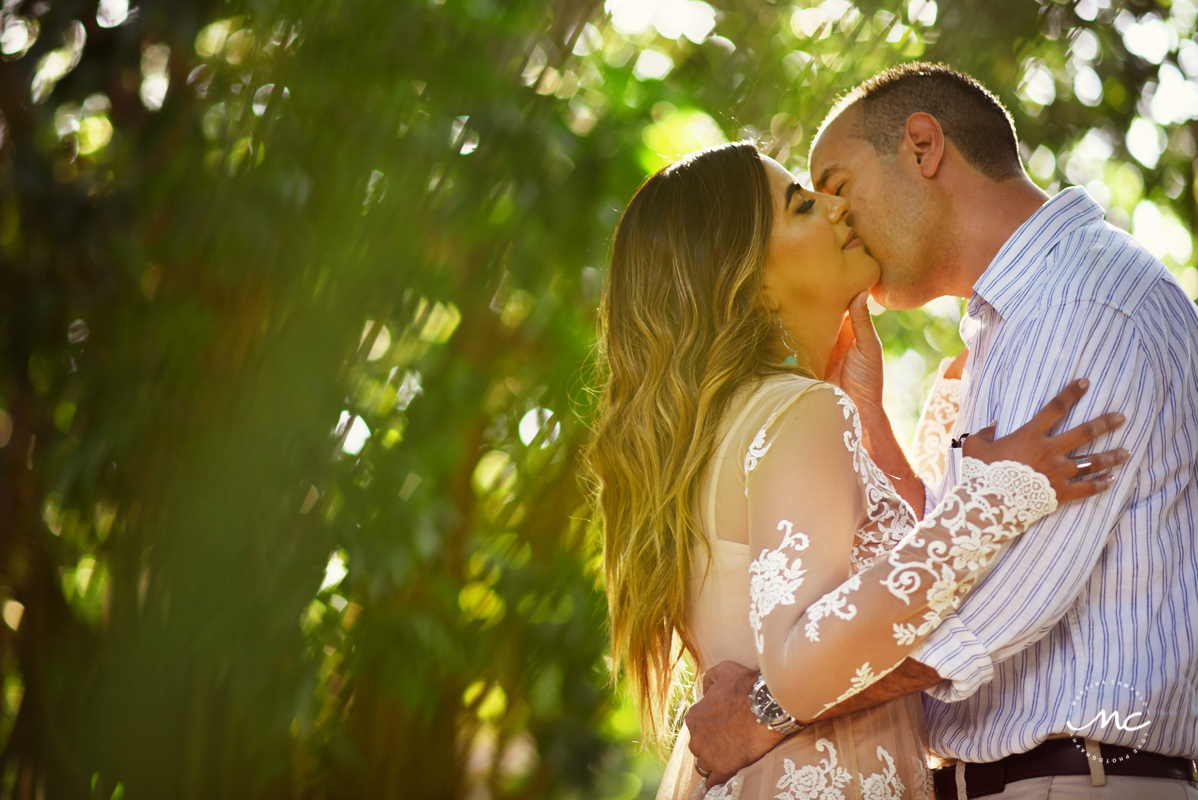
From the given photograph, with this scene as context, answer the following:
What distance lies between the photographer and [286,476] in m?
2.09

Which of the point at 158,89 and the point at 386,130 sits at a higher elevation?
the point at 386,130

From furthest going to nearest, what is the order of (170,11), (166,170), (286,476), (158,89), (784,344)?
1. (158,89)
2. (166,170)
3. (286,476)
4. (170,11)
5. (784,344)

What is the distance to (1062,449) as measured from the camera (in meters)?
1.11

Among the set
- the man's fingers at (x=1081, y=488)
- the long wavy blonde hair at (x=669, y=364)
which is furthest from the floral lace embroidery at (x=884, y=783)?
the man's fingers at (x=1081, y=488)

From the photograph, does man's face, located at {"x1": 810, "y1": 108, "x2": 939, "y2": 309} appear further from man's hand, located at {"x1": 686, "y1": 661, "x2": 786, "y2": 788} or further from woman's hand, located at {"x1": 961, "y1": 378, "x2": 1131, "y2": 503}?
man's hand, located at {"x1": 686, "y1": 661, "x2": 786, "y2": 788}

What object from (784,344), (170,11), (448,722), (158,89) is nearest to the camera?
(784,344)

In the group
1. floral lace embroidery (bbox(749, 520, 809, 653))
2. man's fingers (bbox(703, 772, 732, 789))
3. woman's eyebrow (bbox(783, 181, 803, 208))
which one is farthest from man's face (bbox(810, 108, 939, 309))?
man's fingers (bbox(703, 772, 732, 789))

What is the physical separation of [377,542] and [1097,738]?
63.9 inches

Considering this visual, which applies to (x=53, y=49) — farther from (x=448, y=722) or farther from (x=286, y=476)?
(x=448, y=722)

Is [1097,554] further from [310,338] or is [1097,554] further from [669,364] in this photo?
[310,338]

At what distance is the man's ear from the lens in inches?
65.1

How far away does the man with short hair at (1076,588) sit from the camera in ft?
3.76

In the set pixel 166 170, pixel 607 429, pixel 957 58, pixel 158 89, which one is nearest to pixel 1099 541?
pixel 607 429

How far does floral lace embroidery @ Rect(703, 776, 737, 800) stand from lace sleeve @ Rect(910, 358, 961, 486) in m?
0.80
